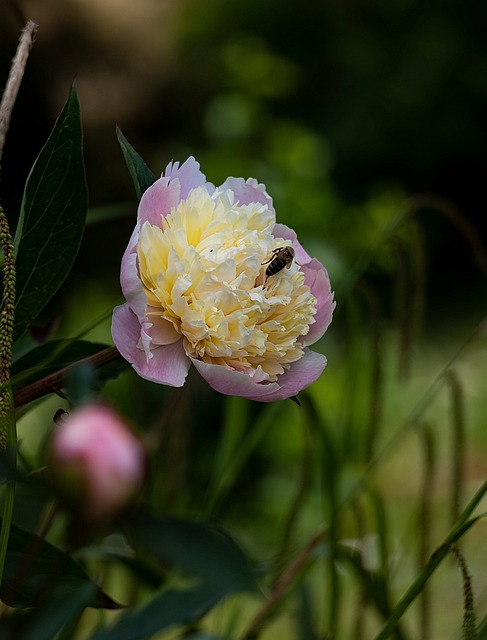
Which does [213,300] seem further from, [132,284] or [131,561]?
[131,561]

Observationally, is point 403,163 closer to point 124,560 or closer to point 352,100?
point 352,100

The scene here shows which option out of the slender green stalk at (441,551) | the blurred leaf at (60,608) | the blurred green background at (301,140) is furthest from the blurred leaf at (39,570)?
the blurred green background at (301,140)

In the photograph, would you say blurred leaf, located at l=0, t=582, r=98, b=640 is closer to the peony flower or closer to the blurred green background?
the peony flower

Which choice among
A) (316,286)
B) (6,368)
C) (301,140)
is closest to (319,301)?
(316,286)

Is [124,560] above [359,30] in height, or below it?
above

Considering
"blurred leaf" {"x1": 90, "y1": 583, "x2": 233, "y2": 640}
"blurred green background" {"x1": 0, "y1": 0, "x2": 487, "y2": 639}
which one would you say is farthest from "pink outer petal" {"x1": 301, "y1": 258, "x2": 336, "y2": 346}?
"blurred green background" {"x1": 0, "y1": 0, "x2": 487, "y2": 639}

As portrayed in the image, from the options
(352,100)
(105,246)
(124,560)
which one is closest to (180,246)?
(124,560)

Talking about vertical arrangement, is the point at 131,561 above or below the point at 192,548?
below
